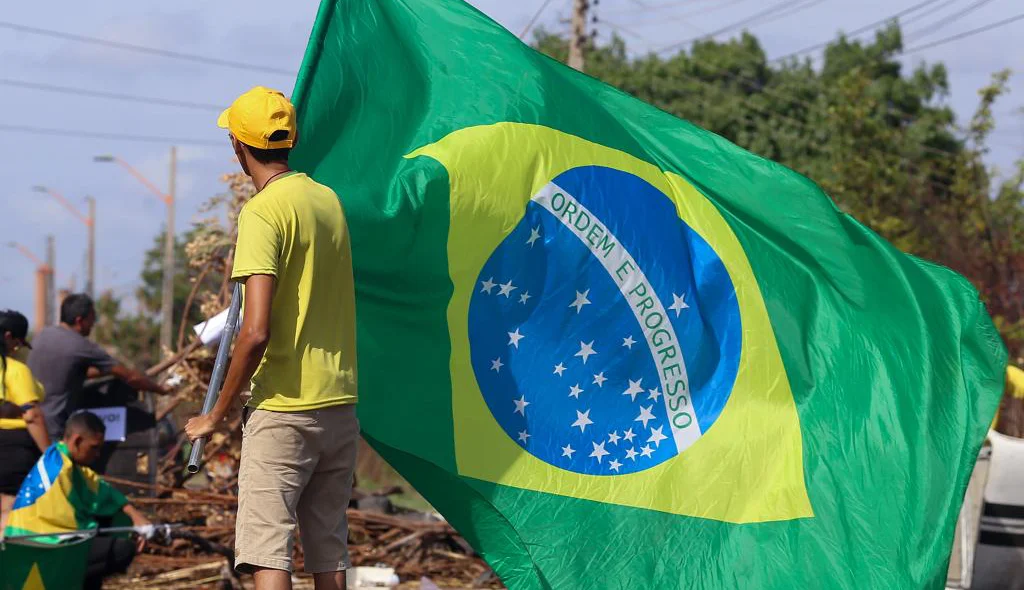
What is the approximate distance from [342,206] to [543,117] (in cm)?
140

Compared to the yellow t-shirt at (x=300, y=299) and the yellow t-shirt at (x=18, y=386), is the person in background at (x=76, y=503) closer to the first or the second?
the yellow t-shirt at (x=18, y=386)

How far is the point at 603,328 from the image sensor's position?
533 centimetres

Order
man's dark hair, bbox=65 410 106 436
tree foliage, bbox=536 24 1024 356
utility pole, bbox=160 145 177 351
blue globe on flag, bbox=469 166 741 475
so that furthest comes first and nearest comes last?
utility pole, bbox=160 145 177 351 → tree foliage, bbox=536 24 1024 356 → man's dark hair, bbox=65 410 106 436 → blue globe on flag, bbox=469 166 741 475

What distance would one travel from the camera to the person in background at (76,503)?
20.8ft

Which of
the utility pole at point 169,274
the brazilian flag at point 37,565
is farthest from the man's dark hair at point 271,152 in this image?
the utility pole at point 169,274

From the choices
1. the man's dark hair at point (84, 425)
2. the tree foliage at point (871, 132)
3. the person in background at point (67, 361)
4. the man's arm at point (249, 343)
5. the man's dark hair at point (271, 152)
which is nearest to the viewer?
the man's arm at point (249, 343)

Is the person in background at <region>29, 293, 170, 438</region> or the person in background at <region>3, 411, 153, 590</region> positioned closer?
the person in background at <region>3, 411, 153, 590</region>

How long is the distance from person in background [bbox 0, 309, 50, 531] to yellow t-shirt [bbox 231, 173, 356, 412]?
3.70 metres

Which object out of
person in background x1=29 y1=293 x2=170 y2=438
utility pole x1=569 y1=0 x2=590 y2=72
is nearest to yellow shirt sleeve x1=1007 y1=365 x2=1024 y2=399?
person in background x1=29 y1=293 x2=170 y2=438

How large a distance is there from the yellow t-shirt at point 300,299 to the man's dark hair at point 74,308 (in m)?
4.16

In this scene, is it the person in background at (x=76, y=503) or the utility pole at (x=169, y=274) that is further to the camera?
the utility pole at (x=169, y=274)

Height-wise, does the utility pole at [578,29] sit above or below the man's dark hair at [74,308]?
above

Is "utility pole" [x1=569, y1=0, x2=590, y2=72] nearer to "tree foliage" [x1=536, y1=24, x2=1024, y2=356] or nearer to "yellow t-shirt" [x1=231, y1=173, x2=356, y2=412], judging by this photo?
"tree foliage" [x1=536, y1=24, x2=1024, y2=356]

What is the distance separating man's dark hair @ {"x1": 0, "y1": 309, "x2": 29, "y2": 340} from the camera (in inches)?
297
